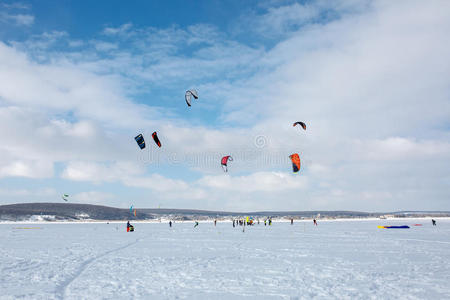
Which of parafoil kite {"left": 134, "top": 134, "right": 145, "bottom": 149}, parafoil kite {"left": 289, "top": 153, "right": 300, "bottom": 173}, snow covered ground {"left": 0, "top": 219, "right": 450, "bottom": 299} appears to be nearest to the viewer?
snow covered ground {"left": 0, "top": 219, "right": 450, "bottom": 299}

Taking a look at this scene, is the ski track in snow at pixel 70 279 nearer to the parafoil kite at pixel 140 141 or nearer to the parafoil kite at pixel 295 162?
the parafoil kite at pixel 140 141

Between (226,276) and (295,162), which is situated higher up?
(295,162)

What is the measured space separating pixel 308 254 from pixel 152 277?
7.27 m

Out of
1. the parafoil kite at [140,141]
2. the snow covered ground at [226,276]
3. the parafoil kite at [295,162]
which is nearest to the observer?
the snow covered ground at [226,276]

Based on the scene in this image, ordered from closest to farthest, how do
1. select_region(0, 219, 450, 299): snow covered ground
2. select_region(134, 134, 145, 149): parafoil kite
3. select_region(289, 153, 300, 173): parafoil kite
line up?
select_region(0, 219, 450, 299): snow covered ground < select_region(134, 134, 145, 149): parafoil kite < select_region(289, 153, 300, 173): parafoil kite

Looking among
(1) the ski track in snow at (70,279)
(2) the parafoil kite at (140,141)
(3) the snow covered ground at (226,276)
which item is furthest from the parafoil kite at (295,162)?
(1) the ski track in snow at (70,279)

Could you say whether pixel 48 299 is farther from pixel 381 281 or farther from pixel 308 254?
pixel 308 254

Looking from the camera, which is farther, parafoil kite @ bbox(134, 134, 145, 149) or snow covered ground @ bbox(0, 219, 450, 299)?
parafoil kite @ bbox(134, 134, 145, 149)

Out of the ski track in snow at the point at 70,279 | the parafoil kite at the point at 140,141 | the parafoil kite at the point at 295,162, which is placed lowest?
the ski track in snow at the point at 70,279

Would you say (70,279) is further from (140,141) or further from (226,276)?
(140,141)

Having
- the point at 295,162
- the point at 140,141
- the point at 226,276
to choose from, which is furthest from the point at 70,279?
the point at 295,162

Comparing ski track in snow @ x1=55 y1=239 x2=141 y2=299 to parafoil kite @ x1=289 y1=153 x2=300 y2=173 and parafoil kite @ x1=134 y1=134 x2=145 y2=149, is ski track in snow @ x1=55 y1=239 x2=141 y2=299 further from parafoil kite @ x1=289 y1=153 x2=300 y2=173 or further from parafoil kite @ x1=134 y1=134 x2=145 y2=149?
parafoil kite @ x1=289 y1=153 x2=300 y2=173

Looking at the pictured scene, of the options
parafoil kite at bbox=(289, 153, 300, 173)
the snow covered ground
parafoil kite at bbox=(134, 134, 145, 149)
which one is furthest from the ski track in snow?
parafoil kite at bbox=(289, 153, 300, 173)

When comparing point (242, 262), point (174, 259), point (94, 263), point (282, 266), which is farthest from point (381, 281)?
point (94, 263)
